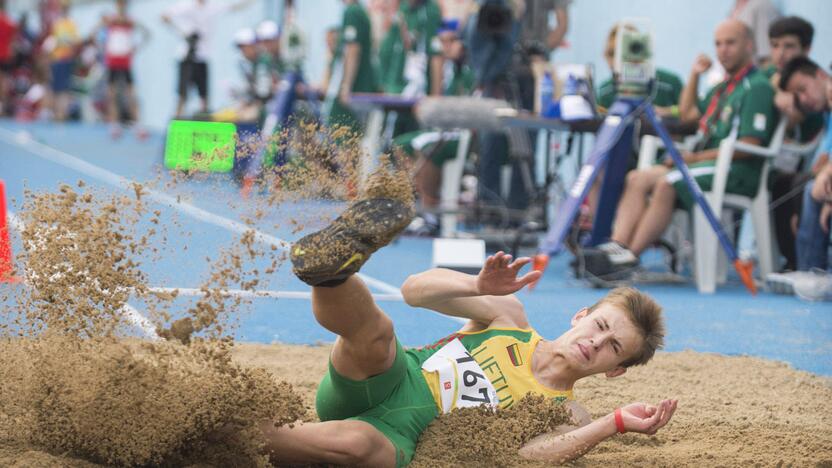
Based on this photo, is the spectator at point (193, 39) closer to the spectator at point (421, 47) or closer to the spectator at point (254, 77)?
the spectator at point (254, 77)

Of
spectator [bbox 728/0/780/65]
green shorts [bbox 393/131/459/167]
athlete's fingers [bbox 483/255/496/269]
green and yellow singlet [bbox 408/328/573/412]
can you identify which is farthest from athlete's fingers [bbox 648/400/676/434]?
spectator [bbox 728/0/780/65]

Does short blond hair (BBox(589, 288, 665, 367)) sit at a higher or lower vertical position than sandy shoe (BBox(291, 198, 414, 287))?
lower

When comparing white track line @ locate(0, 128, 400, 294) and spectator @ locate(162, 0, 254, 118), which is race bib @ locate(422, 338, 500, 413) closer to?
white track line @ locate(0, 128, 400, 294)

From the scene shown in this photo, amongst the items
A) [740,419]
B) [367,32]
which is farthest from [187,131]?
[740,419]

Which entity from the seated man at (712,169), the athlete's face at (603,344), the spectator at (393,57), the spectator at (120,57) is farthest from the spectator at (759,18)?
the spectator at (120,57)

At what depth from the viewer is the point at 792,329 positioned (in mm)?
6355

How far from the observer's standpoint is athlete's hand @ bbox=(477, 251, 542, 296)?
3.19m

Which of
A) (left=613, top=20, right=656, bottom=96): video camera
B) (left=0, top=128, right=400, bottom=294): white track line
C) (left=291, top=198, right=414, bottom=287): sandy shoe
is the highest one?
(left=613, top=20, right=656, bottom=96): video camera

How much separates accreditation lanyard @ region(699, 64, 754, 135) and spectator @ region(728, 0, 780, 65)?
1.38 metres

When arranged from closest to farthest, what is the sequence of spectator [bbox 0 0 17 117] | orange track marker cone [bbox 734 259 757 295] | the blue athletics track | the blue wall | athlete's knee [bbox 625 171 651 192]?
the blue athletics track
orange track marker cone [bbox 734 259 757 295]
athlete's knee [bbox 625 171 651 192]
the blue wall
spectator [bbox 0 0 17 117]

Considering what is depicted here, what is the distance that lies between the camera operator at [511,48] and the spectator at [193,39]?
8.41 metres

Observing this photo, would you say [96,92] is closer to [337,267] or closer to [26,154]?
[26,154]

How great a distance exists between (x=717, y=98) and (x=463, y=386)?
5342mm

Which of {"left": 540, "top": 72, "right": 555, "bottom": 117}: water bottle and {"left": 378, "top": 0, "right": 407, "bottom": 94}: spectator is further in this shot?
{"left": 378, "top": 0, "right": 407, "bottom": 94}: spectator
